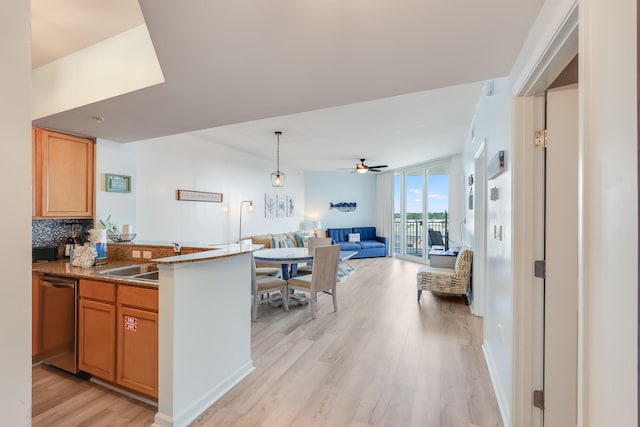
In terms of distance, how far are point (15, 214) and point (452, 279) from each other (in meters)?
4.39

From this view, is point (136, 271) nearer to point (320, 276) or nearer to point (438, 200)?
point (320, 276)

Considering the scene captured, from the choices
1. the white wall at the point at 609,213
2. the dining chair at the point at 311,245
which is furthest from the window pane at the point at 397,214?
the white wall at the point at 609,213

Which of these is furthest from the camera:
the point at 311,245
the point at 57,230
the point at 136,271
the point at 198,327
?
the point at 311,245

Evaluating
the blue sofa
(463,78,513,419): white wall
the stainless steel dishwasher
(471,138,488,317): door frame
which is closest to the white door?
(463,78,513,419): white wall

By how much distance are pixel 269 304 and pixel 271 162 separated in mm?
3778

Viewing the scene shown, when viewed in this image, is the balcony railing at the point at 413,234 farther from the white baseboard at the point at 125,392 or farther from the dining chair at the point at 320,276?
the white baseboard at the point at 125,392

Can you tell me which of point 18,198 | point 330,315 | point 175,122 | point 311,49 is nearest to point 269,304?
point 330,315

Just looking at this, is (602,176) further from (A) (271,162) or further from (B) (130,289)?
(A) (271,162)

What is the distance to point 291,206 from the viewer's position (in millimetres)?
7871

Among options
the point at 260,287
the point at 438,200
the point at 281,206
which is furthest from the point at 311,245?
the point at 438,200

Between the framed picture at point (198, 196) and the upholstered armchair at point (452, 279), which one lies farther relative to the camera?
the framed picture at point (198, 196)

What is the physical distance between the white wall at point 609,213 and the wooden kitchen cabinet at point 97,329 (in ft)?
8.43

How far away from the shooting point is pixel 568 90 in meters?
1.53

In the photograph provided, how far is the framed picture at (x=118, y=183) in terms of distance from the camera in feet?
10.9
